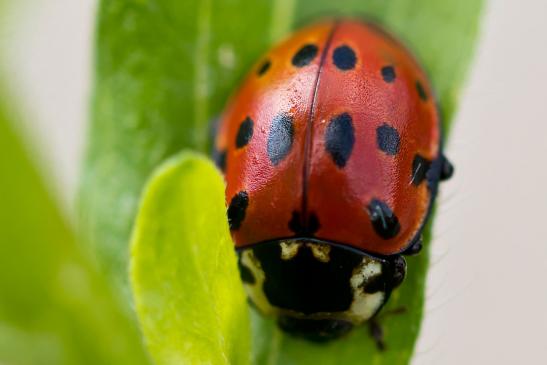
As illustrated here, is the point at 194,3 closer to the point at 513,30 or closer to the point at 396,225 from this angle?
the point at 396,225

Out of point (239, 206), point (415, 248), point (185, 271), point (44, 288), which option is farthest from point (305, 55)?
point (44, 288)

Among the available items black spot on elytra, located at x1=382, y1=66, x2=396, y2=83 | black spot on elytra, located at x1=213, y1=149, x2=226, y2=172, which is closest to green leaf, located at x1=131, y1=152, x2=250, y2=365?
black spot on elytra, located at x1=213, y1=149, x2=226, y2=172

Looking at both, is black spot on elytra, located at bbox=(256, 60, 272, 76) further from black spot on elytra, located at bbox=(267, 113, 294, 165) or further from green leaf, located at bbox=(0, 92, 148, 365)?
green leaf, located at bbox=(0, 92, 148, 365)

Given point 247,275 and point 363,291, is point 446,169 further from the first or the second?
point 247,275

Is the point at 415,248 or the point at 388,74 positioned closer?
the point at 415,248

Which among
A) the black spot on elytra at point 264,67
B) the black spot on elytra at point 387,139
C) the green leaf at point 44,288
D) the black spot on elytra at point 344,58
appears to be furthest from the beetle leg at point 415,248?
the green leaf at point 44,288

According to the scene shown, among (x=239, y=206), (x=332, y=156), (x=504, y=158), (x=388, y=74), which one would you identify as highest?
(x=388, y=74)

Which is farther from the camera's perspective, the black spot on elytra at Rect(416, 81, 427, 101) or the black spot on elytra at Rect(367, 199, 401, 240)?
the black spot on elytra at Rect(416, 81, 427, 101)
